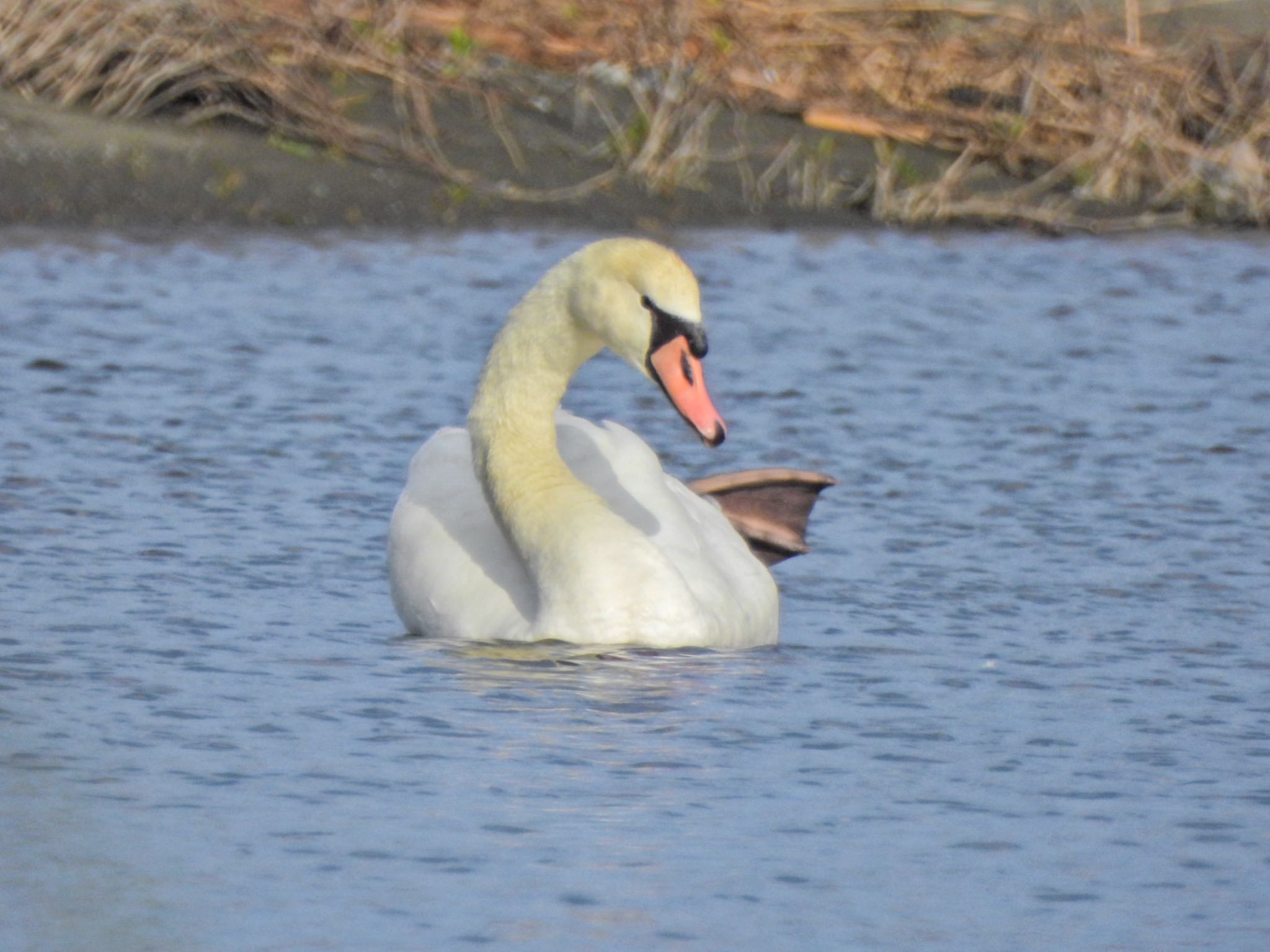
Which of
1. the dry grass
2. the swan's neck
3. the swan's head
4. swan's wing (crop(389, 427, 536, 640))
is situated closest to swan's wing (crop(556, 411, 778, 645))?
the swan's neck

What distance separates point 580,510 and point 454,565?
0.35 meters

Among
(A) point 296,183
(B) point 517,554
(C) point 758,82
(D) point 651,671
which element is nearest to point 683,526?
(B) point 517,554

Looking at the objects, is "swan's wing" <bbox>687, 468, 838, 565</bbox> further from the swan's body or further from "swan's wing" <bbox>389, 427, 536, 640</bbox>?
"swan's wing" <bbox>389, 427, 536, 640</bbox>

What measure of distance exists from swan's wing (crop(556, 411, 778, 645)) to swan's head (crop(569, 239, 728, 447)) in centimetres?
40

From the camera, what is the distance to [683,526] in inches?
248

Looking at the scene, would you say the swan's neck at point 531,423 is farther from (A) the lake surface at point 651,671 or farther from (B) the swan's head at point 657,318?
(A) the lake surface at point 651,671

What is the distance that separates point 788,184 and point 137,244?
3.97 m

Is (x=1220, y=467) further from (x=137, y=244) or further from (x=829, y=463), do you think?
(x=137, y=244)

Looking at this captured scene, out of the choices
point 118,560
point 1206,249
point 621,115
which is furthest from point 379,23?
point 118,560

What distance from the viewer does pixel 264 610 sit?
6.40m

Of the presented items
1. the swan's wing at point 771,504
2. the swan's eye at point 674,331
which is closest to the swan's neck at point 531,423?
the swan's eye at point 674,331

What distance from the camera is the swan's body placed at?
5.93 meters

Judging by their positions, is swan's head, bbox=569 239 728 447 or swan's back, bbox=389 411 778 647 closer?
swan's head, bbox=569 239 728 447

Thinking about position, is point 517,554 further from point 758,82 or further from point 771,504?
point 758,82
